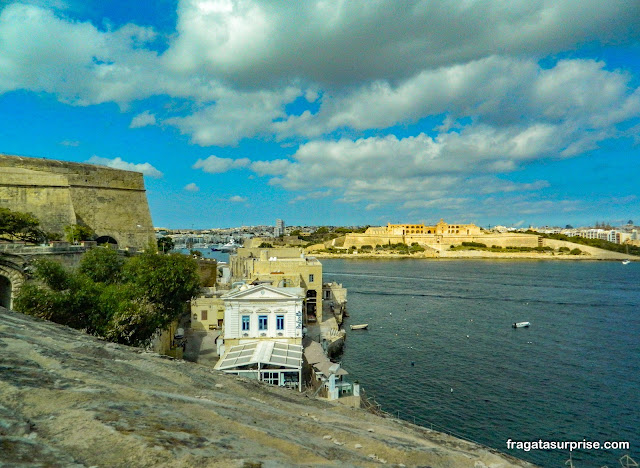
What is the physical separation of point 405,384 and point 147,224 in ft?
64.7

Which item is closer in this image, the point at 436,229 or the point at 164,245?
the point at 164,245

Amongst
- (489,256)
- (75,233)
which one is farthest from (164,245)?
(489,256)

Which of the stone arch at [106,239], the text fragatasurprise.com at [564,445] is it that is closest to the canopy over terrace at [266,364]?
the text fragatasurprise.com at [564,445]

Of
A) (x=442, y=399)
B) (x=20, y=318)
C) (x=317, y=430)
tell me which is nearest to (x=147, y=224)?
(x=442, y=399)

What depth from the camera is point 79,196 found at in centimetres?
2595

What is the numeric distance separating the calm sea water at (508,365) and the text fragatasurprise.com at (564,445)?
23 cm

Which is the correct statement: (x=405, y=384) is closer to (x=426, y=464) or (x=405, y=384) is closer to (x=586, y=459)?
(x=586, y=459)

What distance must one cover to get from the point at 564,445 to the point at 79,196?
26959 mm

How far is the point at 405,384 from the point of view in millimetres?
18703

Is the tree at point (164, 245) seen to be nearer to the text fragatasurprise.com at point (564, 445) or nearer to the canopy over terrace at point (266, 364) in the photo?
the canopy over terrace at point (266, 364)

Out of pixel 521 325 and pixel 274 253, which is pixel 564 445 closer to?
pixel 521 325

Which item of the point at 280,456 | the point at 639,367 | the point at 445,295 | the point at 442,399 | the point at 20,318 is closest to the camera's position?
the point at 280,456

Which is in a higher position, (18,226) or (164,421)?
(18,226)

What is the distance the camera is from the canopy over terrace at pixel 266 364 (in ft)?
47.5
